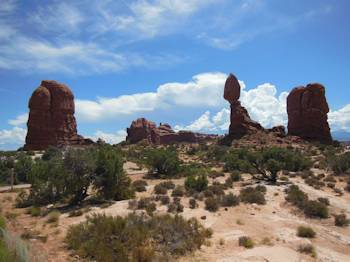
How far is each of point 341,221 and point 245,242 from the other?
5665mm

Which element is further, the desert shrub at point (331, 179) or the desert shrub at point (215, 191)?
the desert shrub at point (331, 179)

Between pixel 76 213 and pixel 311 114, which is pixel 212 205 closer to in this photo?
pixel 76 213

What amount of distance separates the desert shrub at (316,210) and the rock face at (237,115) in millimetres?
40323

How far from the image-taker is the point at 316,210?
15086 mm

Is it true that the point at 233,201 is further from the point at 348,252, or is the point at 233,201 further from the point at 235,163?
the point at 235,163

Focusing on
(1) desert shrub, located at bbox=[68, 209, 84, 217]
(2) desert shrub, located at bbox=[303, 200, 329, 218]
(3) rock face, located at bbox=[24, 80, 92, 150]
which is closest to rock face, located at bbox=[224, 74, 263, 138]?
(3) rock face, located at bbox=[24, 80, 92, 150]

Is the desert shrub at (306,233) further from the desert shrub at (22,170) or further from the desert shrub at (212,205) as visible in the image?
the desert shrub at (22,170)

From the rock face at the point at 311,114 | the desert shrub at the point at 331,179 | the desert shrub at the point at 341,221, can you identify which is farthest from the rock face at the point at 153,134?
the desert shrub at the point at 341,221

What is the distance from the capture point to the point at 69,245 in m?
10.2

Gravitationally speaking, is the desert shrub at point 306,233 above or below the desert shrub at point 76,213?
below

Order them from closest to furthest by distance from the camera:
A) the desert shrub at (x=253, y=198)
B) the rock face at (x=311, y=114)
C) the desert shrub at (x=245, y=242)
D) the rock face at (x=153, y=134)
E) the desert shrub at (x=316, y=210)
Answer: the desert shrub at (x=245, y=242)
the desert shrub at (x=316, y=210)
the desert shrub at (x=253, y=198)
the rock face at (x=311, y=114)
the rock face at (x=153, y=134)

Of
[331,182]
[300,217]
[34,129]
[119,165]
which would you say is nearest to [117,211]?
[119,165]

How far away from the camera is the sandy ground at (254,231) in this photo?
982 centimetres

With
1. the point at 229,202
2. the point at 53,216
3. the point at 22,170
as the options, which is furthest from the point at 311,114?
the point at 53,216
